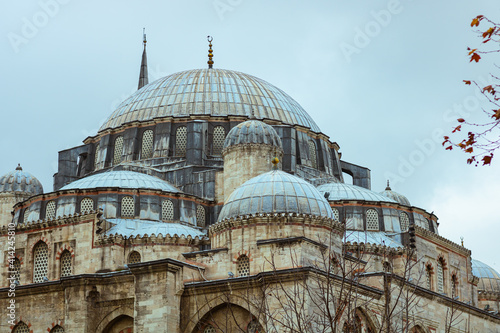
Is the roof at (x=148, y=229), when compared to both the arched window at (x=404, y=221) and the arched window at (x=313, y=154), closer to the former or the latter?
the arched window at (x=404, y=221)

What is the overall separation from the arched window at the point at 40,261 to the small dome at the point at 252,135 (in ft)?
26.4

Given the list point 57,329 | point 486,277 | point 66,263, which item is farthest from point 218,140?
point 486,277

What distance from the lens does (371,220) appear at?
124ft

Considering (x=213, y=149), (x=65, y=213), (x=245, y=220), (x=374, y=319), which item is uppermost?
(x=213, y=149)

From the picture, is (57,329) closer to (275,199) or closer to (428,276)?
(275,199)

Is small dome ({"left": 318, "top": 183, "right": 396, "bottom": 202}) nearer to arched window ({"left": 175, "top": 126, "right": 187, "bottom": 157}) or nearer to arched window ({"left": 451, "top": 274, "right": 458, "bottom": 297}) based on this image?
arched window ({"left": 451, "top": 274, "right": 458, "bottom": 297})

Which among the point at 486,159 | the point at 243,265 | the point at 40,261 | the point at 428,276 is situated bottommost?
the point at 486,159

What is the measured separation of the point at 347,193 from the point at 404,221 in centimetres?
268

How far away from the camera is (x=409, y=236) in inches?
1464

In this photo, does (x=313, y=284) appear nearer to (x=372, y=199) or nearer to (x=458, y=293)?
(x=372, y=199)

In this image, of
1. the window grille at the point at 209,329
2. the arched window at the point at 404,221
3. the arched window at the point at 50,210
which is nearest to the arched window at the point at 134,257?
the arched window at the point at 50,210

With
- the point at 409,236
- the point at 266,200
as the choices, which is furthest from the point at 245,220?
the point at 409,236

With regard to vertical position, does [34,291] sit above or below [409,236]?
below

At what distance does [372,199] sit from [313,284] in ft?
40.4
